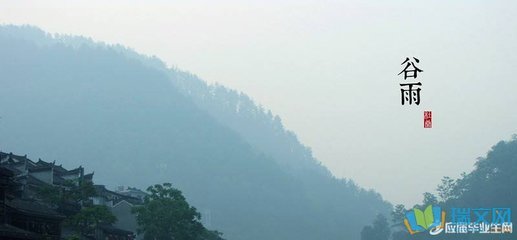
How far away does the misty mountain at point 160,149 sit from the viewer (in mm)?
129875

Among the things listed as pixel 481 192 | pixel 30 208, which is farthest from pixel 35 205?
pixel 481 192

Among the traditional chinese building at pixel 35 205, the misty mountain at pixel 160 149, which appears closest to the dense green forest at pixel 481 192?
the misty mountain at pixel 160 149

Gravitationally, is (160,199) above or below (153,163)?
below

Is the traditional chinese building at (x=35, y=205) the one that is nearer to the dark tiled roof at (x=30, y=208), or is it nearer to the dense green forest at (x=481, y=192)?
the dark tiled roof at (x=30, y=208)

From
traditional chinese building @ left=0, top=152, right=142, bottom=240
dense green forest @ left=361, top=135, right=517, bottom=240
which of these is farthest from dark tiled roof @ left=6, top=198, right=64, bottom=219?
dense green forest @ left=361, top=135, right=517, bottom=240

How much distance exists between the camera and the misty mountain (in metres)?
130

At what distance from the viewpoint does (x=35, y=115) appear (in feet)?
503

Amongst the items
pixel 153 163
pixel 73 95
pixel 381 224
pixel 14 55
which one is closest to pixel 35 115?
pixel 73 95

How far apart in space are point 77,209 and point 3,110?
4582 inches

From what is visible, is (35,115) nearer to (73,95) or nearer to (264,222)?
(73,95)

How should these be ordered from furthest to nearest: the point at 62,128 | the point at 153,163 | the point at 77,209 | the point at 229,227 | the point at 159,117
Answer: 1. the point at 159,117
2. the point at 62,128
3. the point at 153,163
4. the point at 229,227
5. the point at 77,209

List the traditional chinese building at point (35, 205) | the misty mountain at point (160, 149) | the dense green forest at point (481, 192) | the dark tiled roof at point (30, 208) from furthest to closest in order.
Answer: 1. the misty mountain at point (160, 149)
2. the dense green forest at point (481, 192)
3. the dark tiled roof at point (30, 208)
4. the traditional chinese building at point (35, 205)

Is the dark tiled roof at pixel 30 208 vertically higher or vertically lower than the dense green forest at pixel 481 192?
lower

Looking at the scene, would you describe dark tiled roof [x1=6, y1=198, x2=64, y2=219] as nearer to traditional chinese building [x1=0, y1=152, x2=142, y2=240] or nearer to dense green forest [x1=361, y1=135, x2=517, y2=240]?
traditional chinese building [x1=0, y1=152, x2=142, y2=240]
